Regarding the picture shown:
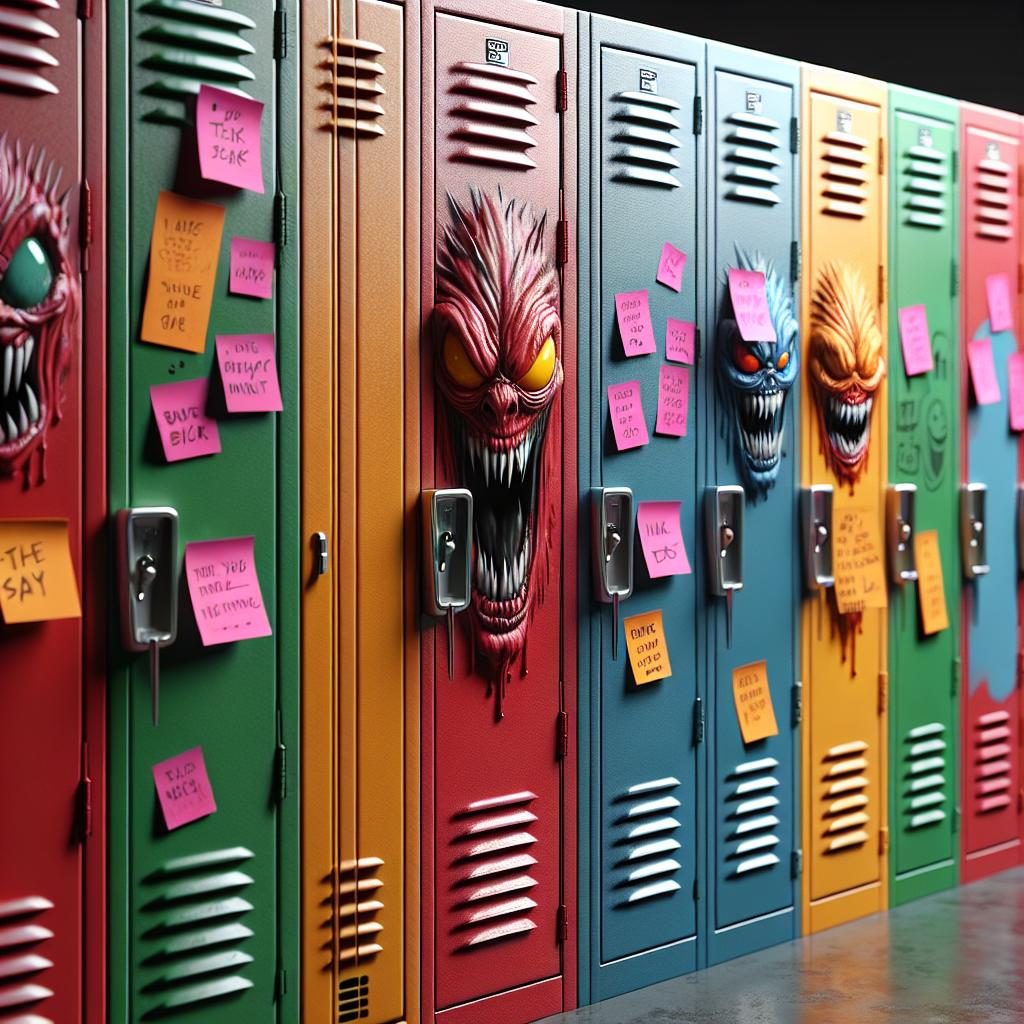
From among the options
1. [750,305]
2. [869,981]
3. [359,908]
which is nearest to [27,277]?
[359,908]

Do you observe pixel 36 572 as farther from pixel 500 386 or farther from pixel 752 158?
pixel 752 158

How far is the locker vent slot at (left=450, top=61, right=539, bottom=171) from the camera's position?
3154mm

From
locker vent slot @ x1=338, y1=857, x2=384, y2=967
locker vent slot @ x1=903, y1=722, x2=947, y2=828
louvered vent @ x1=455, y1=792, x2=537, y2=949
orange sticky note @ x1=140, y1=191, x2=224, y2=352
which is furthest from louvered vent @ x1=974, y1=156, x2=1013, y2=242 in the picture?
locker vent slot @ x1=338, y1=857, x2=384, y2=967

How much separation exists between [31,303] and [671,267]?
1.67 meters

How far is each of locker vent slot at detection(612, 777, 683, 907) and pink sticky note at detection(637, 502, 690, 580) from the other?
54 centimetres

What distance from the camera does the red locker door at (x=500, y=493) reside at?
3.14 m

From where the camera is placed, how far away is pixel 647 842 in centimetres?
358

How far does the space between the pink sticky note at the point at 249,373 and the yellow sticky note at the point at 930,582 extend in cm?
227

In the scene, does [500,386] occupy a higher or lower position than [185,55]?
lower

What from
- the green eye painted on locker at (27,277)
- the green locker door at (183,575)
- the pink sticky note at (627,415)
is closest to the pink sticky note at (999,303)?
the pink sticky note at (627,415)

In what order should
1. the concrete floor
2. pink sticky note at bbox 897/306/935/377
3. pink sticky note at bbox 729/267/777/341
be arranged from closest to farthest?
1. the concrete floor
2. pink sticky note at bbox 729/267/777/341
3. pink sticky note at bbox 897/306/935/377

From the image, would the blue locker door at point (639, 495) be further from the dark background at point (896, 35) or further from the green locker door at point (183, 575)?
the dark background at point (896, 35)

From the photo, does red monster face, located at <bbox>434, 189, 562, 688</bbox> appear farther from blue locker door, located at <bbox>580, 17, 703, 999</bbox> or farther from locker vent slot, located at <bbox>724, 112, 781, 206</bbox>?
locker vent slot, located at <bbox>724, 112, 781, 206</bbox>

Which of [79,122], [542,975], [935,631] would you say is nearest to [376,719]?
[542,975]
